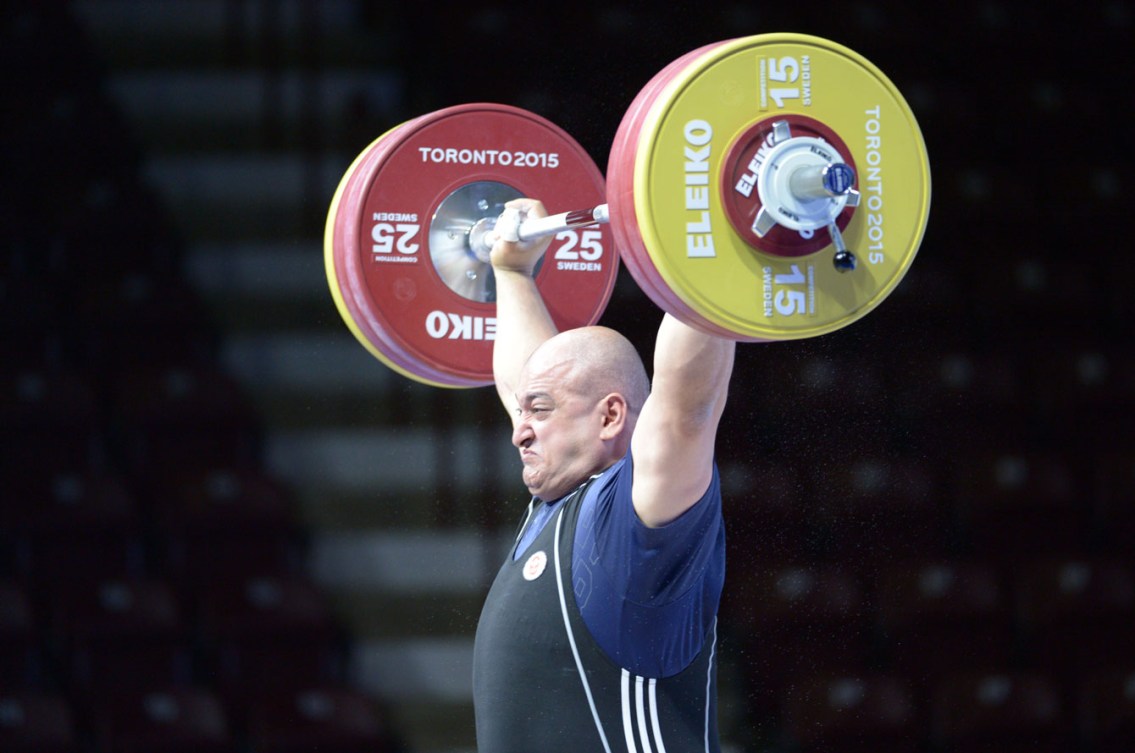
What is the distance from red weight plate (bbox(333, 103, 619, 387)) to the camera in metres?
2.14

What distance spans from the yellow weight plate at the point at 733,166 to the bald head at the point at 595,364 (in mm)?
388

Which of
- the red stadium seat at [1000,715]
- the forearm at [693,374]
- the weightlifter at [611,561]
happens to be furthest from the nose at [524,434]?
Answer: the red stadium seat at [1000,715]

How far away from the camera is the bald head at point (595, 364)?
177cm

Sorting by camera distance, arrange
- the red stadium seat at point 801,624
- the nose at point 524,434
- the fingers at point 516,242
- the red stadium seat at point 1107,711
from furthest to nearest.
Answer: the red stadium seat at point 1107,711
the red stadium seat at point 801,624
the fingers at point 516,242
the nose at point 524,434

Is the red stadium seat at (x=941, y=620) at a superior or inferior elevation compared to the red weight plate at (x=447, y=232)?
inferior

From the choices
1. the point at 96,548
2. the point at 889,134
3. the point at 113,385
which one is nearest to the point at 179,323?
the point at 113,385

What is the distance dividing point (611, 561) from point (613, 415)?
9.9 inches

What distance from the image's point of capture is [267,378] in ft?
11.0

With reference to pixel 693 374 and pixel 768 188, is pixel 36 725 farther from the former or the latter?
pixel 768 188

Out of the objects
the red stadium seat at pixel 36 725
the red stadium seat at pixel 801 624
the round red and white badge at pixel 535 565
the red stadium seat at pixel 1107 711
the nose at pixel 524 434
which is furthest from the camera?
the red stadium seat at pixel 1107 711

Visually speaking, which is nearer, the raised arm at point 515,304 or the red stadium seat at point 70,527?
the raised arm at point 515,304

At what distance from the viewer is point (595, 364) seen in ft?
5.84

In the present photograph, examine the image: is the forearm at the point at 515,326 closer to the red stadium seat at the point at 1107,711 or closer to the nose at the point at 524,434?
the nose at the point at 524,434

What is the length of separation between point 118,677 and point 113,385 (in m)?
0.67
